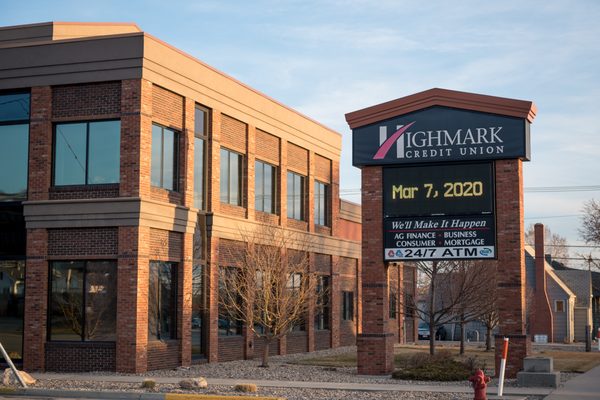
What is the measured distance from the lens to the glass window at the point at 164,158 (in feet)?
93.1

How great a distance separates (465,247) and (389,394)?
6.55 meters

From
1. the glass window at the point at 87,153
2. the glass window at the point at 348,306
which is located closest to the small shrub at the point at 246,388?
the glass window at the point at 87,153

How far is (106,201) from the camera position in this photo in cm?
2720

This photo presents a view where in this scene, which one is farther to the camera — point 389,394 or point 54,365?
point 54,365

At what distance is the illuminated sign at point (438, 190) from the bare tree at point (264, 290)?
5.07m

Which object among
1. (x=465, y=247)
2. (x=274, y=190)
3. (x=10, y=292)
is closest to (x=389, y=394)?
(x=465, y=247)

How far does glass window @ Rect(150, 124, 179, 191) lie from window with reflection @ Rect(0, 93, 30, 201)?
13.6 feet

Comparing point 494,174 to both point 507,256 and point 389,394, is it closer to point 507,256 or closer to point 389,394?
point 507,256

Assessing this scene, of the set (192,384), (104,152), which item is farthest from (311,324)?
(192,384)

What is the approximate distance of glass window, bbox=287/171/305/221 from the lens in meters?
39.0

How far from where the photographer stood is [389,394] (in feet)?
69.7

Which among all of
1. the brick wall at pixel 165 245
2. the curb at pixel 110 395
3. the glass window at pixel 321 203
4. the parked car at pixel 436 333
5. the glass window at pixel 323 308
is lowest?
the parked car at pixel 436 333

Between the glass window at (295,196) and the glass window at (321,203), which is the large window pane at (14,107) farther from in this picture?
the glass window at (321,203)

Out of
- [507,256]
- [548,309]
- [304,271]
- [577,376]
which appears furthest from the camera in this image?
[548,309]
